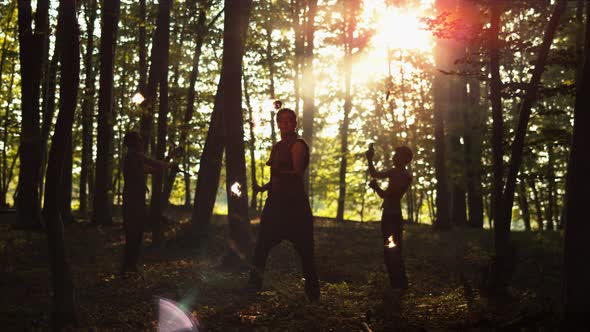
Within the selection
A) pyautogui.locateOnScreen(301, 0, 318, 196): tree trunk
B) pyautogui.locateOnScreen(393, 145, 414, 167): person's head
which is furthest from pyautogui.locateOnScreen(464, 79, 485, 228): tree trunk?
pyautogui.locateOnScreen(393, 145, 414, 167): person's head

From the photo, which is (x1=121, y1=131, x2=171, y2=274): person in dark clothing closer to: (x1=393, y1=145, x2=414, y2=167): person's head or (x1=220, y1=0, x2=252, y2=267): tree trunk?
(x1=220, y1=0, x2=252, y2=267): tree trunk

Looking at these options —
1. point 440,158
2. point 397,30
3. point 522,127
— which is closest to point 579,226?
point 522,127

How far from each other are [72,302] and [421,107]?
24.7 m

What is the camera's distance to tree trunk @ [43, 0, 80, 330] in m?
5.68

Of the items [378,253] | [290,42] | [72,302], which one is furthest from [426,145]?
[72,302]

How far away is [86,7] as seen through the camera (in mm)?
20609

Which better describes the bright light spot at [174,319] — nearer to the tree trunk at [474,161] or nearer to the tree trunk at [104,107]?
the tree trunk at [104,107]

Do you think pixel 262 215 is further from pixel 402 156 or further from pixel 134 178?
pixel 402 156

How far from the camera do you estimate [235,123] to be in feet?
33.1

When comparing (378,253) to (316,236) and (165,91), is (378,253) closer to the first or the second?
(316,236)

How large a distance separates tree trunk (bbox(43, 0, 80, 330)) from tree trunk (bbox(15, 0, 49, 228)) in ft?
30.4

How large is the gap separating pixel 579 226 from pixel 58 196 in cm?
548

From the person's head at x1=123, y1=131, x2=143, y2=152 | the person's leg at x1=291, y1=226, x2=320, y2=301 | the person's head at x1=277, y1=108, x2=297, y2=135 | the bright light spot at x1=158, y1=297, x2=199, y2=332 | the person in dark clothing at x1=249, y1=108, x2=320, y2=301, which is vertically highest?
the person's head at x1=277, y1=108, x2=297, y2=135

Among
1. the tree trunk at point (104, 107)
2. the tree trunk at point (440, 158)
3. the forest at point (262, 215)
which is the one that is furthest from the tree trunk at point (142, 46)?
the tree trunk at point (440, 158)
